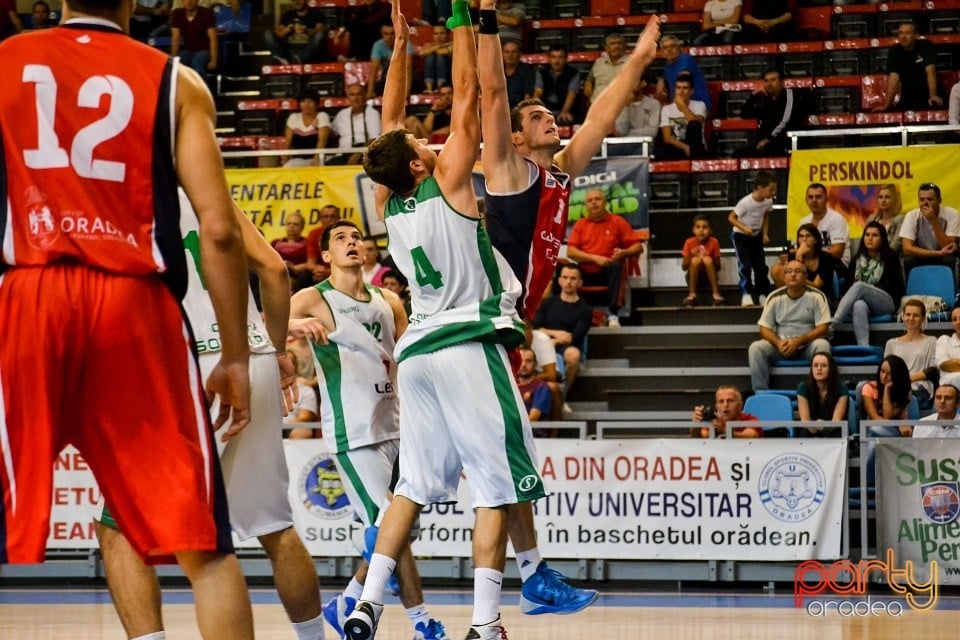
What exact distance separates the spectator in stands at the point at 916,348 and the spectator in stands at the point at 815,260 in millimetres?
1132

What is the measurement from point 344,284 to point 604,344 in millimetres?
7564

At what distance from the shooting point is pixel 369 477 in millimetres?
7750

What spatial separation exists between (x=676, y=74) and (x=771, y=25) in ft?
5.94

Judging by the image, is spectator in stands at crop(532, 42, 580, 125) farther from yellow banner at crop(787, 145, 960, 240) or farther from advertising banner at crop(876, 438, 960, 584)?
advertising banner at crop(876, 438, 960, 584)

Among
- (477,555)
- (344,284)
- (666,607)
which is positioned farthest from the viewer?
(666,607)

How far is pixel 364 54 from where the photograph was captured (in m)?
20.2

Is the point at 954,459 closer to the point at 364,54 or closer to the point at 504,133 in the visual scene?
the point at 504,133

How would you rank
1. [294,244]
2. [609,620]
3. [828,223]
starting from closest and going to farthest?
[609,620]
[828,223]
[294,244]

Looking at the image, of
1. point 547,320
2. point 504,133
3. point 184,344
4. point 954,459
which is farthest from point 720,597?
point 184,344

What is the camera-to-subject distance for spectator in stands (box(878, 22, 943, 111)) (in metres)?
16.8

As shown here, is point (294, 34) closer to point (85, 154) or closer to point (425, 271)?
point (425, 271)

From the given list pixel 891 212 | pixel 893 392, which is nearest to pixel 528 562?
pixel 893 392

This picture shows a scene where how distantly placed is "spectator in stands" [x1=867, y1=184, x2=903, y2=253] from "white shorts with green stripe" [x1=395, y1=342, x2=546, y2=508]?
9.29 meters

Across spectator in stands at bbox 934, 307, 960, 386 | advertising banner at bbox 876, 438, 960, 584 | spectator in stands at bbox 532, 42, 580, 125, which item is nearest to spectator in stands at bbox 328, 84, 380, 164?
spectator in stands at bbox 532, 42, 580, 125
